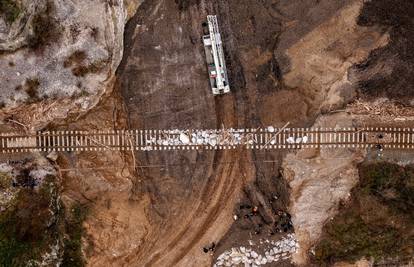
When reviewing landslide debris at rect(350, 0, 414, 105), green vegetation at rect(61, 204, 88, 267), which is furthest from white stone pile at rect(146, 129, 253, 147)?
landslide debris at rect(350, 0, 414, 105)

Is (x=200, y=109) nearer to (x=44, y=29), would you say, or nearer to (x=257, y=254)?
(x=257, y=254)

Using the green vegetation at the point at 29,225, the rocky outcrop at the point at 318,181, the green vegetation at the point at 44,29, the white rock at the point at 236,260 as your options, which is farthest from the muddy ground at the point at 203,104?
the green vegetation at the point at 44,29

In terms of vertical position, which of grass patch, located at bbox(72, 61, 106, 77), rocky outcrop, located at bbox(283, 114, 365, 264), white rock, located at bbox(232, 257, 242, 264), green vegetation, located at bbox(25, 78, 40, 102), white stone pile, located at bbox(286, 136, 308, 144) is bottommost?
white rock, located at bbox(232, 257, 242, 264)

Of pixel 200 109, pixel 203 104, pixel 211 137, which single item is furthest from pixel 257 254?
pixel 203 104

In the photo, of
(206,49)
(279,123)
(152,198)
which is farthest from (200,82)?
(152,198)

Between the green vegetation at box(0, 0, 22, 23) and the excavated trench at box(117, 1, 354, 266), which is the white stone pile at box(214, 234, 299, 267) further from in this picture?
the green vegetation at box(0, 0, 22, 23)
